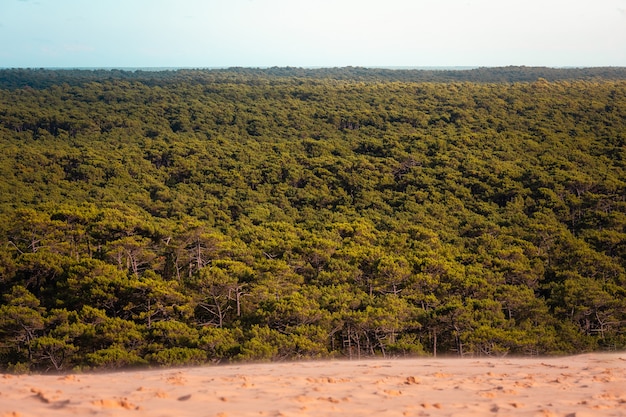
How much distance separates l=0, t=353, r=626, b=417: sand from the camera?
6.00 m

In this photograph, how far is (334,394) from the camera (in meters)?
7.25

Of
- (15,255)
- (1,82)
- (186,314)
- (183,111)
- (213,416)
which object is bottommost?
(186,314)

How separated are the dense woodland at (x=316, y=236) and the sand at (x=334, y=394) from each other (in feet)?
25.9

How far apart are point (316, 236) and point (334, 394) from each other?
1915 centimetres

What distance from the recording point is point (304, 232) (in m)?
28.2

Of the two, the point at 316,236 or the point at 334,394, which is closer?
the point at 334,394

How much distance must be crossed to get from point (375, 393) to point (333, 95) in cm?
7964

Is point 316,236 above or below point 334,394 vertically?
below

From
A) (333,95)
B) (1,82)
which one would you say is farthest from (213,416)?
(1,82)

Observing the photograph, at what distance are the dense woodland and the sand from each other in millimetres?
7892

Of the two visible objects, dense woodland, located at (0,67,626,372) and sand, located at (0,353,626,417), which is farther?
dense woodland, located at (0,67,626,372)

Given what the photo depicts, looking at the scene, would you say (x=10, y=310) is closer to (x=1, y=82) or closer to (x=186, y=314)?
(x=186, y=314)

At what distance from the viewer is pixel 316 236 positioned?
86.5 feet

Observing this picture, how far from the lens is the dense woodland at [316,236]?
59.1 ft
